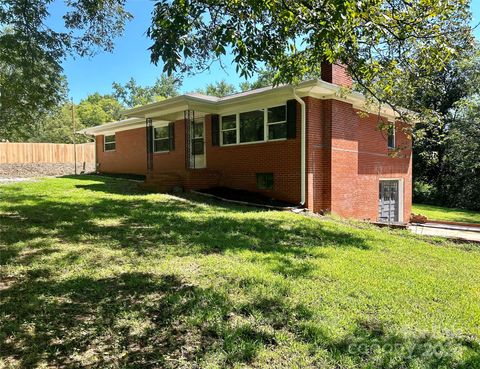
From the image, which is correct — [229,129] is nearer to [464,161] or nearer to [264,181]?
[264,181]

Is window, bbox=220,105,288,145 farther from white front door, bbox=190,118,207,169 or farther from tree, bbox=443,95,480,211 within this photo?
tree, bbox=443,95,480,211

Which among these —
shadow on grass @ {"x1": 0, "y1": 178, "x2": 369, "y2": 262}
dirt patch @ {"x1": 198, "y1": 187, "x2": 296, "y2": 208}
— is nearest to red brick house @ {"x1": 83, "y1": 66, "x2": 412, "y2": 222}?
dirt patch @ {"x1": 198, "y1": 187, "x2": 296, "y2": 208}

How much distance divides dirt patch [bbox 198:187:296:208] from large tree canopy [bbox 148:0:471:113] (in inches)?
186

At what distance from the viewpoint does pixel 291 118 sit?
11.4 metres

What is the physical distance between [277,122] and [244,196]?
8.77 ft

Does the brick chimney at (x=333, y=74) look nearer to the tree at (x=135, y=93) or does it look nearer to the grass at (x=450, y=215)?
the grass at (x=450, y=215)

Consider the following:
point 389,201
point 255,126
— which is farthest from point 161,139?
point 389,201

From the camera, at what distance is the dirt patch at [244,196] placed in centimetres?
1142

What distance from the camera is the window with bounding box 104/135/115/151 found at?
69.5ft

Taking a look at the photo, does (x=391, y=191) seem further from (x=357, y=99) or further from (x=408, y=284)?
(x=408, y=284)

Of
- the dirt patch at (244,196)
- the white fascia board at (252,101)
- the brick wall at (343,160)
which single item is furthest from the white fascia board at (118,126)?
the brick wall at (343,160)

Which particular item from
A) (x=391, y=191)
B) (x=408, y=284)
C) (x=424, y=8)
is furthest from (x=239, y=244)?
(x=391, y=191)

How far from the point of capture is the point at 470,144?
24344mm

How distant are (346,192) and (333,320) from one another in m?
9.46
